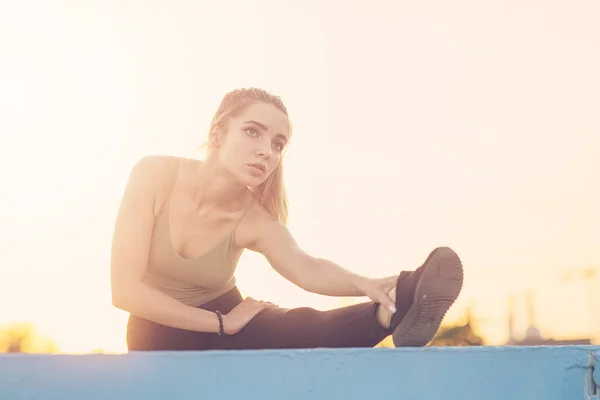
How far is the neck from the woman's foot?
4.17 ft

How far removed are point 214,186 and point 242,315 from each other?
2.24 feet

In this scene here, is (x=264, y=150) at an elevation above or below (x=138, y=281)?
above

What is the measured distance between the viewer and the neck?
3.21 metres

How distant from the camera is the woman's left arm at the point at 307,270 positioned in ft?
8.30

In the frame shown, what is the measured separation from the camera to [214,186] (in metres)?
3.21

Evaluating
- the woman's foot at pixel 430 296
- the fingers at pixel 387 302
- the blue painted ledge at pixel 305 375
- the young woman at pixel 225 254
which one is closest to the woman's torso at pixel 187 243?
the young woman at pixel 225 254

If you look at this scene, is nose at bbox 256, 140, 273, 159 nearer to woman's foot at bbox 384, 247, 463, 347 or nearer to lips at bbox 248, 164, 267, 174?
lips at bbox 248, 164, 267, 174

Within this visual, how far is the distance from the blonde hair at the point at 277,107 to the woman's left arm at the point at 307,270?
4.5 inches

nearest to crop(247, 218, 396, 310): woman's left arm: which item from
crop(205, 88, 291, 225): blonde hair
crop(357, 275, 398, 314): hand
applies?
crop(357, 275, 398, 314): hand


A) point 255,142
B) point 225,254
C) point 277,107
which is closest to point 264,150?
point 255,142

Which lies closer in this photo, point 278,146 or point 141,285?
point 141,285

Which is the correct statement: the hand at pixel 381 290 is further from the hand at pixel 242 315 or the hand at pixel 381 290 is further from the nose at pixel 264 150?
the nose at pixel 264 150

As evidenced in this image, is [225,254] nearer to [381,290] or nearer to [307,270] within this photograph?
[307,270]

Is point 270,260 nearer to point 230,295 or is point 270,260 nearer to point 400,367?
point 230,295
